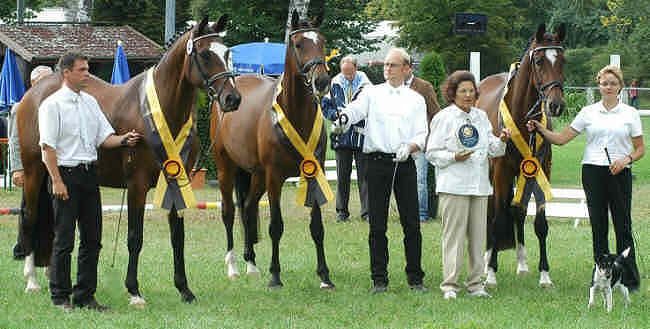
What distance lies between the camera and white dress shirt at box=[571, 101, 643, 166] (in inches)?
316

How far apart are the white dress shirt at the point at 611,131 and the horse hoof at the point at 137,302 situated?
4.01 metres

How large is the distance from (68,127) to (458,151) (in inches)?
125

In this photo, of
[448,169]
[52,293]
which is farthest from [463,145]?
[52,293]

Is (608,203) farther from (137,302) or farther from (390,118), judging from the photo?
(137,302)

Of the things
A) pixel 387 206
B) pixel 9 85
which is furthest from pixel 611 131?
pixel 9 85

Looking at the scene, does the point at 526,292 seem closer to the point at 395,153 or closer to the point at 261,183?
the point at 395,153

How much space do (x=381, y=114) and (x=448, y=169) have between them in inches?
30.4

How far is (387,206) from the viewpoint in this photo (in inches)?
334

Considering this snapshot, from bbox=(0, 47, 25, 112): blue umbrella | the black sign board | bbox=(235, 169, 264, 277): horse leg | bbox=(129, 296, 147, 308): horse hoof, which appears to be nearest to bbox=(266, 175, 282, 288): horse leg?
bbox=(235, 169, 264, 277): horse leg

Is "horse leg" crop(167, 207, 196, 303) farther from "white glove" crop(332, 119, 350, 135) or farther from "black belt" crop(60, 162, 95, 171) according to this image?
"white glove" crop(332, 119, 350, 135)

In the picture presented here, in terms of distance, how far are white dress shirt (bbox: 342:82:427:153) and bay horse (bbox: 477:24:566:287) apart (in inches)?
41.7

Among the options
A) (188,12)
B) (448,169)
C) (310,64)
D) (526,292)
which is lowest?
(526,292)

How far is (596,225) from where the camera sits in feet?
27.1

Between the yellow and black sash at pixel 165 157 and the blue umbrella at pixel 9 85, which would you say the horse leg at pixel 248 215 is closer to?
the yellow and black sash at pixel 165 157
